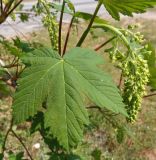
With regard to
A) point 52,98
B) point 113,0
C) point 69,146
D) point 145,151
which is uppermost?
Result: point 113,0

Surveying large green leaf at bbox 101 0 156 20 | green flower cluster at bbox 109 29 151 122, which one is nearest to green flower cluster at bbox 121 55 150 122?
green flower cluster at bbox 109 29 151 122

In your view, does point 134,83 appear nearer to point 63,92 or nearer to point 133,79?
point 133,79

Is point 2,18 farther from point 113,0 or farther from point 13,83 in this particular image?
point 113,0

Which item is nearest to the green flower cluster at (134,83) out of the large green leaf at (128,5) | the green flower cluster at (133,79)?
the green flower cluster at (133,79)

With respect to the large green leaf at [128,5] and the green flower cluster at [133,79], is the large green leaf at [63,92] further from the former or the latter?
the large green leaf at [128,5]

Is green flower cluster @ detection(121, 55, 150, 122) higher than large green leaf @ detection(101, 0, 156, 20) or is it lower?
lower

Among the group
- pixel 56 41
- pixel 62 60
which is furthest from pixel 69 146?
pixel 56 41

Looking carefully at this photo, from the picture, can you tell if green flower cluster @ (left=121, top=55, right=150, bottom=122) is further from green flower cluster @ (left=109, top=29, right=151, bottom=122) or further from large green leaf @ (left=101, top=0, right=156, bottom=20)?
large green leaf @ (left=101, top=0, right=156, bottom=20)

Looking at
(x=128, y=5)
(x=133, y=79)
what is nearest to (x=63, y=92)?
(x=133, y=79)
